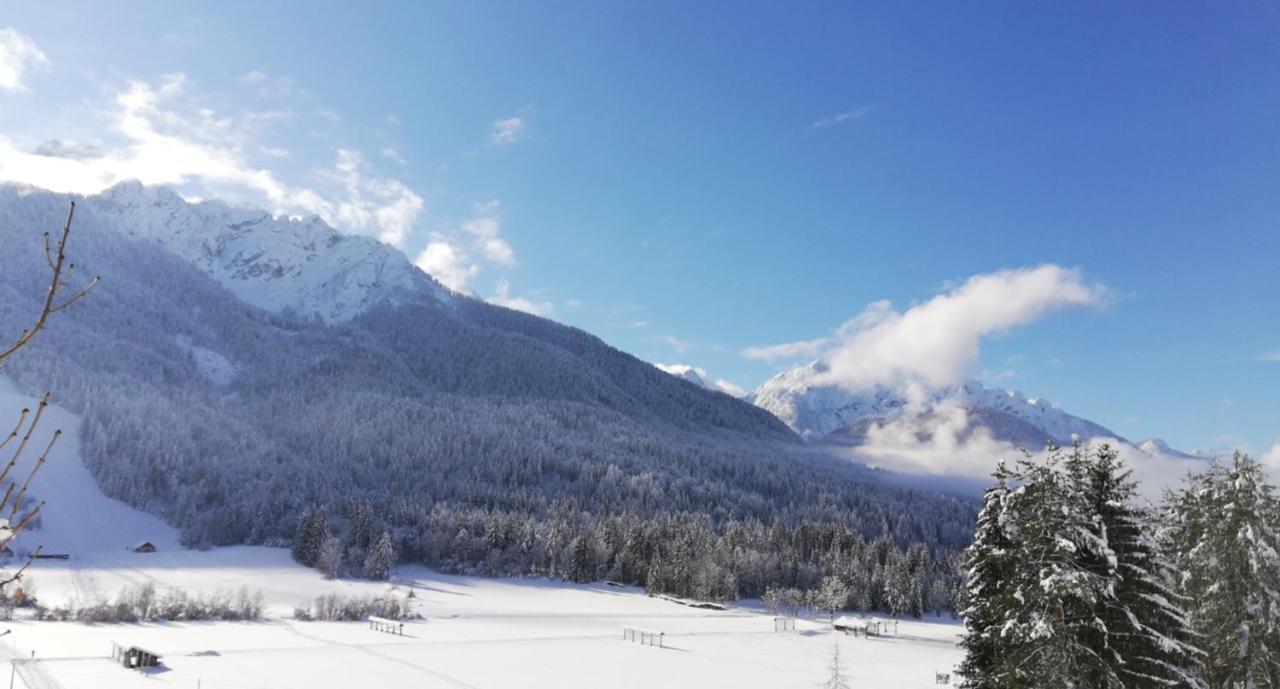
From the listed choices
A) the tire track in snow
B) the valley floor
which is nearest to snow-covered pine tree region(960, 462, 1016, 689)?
the valley floor

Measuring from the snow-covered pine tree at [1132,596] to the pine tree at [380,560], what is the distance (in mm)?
106186

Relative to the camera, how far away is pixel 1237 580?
2427 centimetres

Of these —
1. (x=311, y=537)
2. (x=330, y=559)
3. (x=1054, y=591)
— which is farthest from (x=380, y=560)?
(x=1054, y=591)

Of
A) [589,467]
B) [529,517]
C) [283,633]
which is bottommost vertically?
[283,633]

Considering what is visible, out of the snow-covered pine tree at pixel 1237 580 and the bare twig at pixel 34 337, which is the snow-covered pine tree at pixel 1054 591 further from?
the bare twig at pixel 34 337

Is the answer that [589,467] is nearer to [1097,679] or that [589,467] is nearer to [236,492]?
[236,492]

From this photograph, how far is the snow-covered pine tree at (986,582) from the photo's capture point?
23953 millimetres

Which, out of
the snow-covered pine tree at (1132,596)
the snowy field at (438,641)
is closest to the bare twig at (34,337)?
the snow-covered pine tree at (1132,596)

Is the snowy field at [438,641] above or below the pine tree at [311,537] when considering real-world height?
below

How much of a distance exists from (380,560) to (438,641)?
5312 cm

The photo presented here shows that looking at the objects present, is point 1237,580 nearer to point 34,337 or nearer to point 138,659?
point 34,337

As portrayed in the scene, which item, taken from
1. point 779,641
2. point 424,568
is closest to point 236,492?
point 424,568

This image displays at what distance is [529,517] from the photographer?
145750 mm

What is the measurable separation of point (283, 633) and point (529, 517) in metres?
81.1
